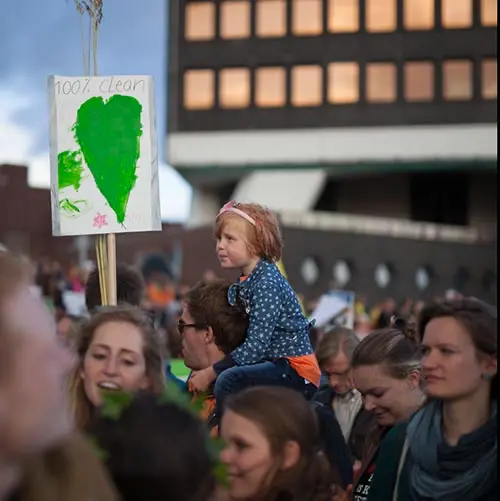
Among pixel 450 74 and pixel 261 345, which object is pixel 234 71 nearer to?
pixel 450 74

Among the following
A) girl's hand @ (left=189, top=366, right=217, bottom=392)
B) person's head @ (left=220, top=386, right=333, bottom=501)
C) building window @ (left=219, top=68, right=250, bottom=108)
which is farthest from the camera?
building window @ (left=219, top=68, right=250, bottom=108)

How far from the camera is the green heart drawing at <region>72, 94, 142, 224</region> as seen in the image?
5027 millimetres

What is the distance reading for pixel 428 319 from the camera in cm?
303

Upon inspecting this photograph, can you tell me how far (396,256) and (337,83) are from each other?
7404 millimetres

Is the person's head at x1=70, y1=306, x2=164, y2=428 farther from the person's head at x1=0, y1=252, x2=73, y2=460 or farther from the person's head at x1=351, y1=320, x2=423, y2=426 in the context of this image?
the person's head at x1=0, y1=252, x2=73, y2=460

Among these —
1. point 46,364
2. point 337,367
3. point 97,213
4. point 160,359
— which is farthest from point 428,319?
point 337,367

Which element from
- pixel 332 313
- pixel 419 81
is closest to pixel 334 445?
pixel 332 313

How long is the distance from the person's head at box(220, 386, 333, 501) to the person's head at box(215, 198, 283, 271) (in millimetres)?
2111

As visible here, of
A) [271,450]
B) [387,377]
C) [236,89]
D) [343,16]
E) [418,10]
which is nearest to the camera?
[271,450]

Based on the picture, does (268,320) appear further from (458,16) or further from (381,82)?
(458,16)

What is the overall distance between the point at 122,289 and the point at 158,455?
3.77 m

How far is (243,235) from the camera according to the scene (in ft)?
16.3

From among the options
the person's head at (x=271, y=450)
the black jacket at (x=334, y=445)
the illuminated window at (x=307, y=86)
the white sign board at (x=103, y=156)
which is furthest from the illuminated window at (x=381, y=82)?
the person's head at (x=271, y=450)

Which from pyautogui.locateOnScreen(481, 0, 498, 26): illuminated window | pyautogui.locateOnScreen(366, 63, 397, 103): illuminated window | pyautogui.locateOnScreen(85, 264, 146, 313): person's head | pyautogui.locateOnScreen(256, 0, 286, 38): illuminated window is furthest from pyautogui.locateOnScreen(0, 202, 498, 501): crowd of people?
pyautogui.locateOnScreen(481, 0, 498, 26): illuminated window
